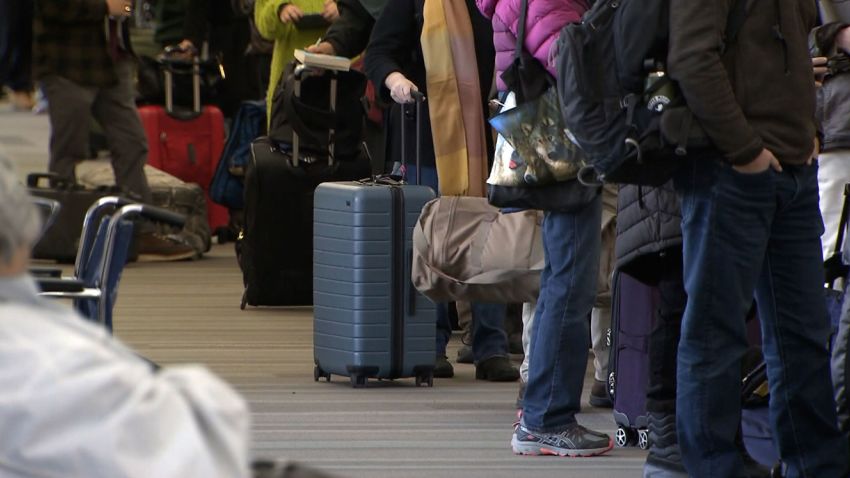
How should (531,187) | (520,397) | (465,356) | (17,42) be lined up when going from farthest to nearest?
(17,42) → (465,356) → (520,397) → (531,187)

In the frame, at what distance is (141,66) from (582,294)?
6684 millimetres

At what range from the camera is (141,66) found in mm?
11117

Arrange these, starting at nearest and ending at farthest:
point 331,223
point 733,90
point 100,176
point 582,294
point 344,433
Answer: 1. point 733,90
2. point 582,294
3. point 344,433
4. point 331,223
5. point 100,176

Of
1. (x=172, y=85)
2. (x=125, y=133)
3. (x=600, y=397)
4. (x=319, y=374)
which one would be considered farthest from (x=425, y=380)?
(x=172, y=85)

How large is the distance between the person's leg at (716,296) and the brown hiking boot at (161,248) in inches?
263

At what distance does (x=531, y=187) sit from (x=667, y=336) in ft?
1.95

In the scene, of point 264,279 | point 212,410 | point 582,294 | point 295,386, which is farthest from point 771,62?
point 264,279

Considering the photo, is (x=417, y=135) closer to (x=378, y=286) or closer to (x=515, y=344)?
(x=378, y=286)

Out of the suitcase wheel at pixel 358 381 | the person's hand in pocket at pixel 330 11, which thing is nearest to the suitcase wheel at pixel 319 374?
the suitcase wheel at pixel 358 381

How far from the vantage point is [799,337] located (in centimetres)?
420

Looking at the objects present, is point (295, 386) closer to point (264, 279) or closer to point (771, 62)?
point (264, 279)

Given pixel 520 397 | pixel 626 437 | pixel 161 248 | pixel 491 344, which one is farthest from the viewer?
pixel 161 248

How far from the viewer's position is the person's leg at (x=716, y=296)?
4027 mm

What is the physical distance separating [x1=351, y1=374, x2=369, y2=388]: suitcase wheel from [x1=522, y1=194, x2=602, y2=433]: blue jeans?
4.57 feet
